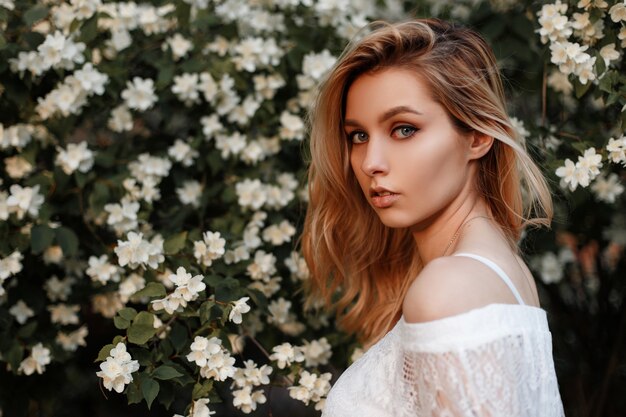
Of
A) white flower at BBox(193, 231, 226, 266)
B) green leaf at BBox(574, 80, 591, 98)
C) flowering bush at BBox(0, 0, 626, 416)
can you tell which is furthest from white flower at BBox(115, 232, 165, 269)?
green leaf at BBox(574, 80, 591, 98)

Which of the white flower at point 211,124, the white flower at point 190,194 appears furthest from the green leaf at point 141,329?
the white flower at point 211,124

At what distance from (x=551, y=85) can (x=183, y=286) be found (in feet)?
6.05

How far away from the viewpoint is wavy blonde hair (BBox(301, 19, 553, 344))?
1838 millimetres

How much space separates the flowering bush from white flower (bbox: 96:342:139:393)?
0.19 metres

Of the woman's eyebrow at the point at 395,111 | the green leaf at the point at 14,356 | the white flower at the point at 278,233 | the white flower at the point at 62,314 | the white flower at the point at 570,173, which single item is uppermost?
the woman's eyebrow at the point at 395,111

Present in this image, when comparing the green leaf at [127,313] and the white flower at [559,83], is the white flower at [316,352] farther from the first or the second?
the white flower at [559,83]

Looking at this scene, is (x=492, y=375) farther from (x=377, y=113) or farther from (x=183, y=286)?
(x=183, y=286)

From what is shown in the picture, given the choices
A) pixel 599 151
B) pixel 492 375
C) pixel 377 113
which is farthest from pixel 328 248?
pixel 492 375

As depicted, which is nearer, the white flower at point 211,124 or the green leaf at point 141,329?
the green leaf at point 141,329

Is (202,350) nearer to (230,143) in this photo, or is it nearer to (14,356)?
(14,356)

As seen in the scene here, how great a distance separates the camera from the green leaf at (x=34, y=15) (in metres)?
2.54

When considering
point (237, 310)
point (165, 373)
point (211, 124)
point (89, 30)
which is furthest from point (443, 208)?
point (89, 30)

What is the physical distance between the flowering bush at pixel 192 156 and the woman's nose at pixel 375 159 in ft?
2.01

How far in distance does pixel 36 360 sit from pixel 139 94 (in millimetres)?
1005
